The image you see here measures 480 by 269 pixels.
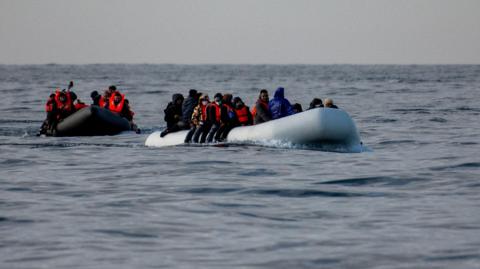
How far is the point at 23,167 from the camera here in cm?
1931

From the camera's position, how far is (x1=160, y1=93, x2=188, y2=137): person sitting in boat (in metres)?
23.8

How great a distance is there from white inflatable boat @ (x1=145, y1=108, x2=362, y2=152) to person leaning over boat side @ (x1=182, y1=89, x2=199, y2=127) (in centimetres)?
186

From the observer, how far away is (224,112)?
2211cm

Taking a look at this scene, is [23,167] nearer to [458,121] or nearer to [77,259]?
[77,259]

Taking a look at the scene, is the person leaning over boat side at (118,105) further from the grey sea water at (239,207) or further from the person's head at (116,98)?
the grey sea water at (239,207)

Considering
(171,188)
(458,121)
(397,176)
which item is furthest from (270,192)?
(458,121)

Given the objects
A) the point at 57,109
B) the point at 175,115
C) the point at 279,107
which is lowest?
the point at 57,109

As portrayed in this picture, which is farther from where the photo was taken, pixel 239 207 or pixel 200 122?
pixel 200 122

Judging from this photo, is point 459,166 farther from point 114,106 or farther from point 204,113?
point 114,106

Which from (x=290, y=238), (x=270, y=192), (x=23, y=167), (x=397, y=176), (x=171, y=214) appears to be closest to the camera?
(x=290, y=238)

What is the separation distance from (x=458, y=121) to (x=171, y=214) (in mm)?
23447

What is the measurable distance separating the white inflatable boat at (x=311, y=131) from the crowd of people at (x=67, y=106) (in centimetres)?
764

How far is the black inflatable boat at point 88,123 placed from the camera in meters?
27.2

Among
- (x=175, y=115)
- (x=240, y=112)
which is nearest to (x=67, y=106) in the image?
(x=175, y=115)
